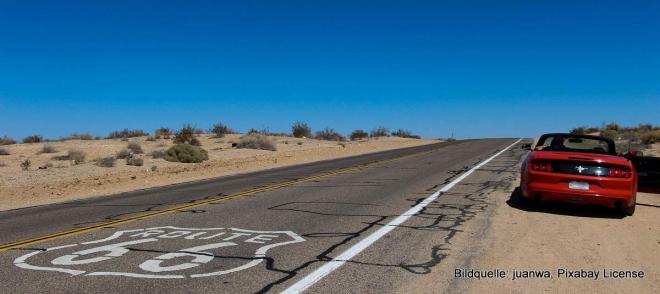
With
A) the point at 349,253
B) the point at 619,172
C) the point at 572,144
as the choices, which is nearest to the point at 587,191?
the point at 619,172

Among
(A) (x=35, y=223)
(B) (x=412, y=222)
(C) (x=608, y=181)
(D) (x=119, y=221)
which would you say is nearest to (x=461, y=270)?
(B) (x=412, y=222)

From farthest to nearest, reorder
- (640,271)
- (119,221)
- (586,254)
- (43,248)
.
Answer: (119,221)
(43,248)
(586,254)
(640,271)

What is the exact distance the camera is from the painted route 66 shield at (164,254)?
6.79 m

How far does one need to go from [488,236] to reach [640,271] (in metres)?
2.26

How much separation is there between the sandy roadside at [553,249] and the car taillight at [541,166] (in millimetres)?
815

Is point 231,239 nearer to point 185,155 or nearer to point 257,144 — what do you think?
point 185,155

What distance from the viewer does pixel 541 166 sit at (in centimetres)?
1098

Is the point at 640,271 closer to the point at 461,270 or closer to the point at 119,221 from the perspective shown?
the point at 461,270

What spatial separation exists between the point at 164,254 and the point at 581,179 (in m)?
7.17

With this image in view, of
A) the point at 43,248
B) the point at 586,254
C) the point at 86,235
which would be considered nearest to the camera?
the point at 586,254

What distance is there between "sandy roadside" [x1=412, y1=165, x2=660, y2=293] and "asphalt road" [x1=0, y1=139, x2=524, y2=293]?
0.38m

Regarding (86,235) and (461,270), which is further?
(86,235)

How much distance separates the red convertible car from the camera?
10305 mm

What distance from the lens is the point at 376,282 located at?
6.19 m
